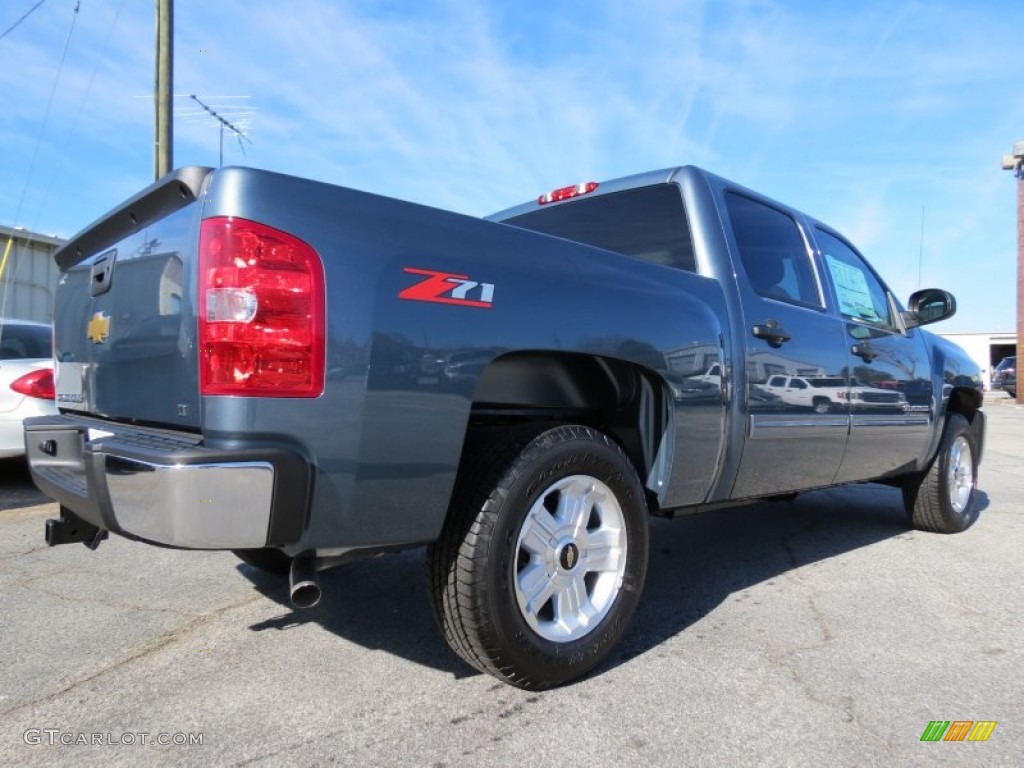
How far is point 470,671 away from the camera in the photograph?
2.54 metres

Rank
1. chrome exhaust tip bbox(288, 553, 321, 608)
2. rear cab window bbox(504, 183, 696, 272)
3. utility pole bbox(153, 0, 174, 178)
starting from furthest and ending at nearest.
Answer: utility pole bbox(153, 0, 174, 178) < rear cab window bbox(504, 183, 696, 272) < chrome exhaust tip bbox(288, 553, 321, 608)

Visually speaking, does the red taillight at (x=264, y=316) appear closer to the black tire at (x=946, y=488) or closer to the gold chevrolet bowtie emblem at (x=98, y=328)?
the gold chevrolet bowtie emblem at (x=98, y=328)

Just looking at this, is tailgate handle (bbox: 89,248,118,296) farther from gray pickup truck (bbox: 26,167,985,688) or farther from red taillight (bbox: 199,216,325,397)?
red taillight (bbox: 199,216,325,397)

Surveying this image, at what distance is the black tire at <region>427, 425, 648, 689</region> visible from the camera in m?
2.19

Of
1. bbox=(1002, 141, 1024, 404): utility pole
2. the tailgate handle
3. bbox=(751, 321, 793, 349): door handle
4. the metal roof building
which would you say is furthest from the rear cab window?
bbox=(1002, 141, 1024, 404): utility pole

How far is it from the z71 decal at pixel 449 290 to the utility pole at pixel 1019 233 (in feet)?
94.0

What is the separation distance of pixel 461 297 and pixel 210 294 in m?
0.65

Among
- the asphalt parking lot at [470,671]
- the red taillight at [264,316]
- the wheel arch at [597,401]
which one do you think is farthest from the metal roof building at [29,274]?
the red taillight at [264,316]

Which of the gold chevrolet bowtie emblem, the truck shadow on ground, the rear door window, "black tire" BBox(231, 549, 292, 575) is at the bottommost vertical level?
the truck shadow on ground

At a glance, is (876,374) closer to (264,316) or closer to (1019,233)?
(264,316)

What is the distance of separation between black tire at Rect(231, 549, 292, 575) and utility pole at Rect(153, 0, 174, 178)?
22.6ft

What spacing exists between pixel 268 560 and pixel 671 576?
1.95 m

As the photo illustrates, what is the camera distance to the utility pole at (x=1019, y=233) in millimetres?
25172

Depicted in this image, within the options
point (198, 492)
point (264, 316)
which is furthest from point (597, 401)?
point (198, 492)
